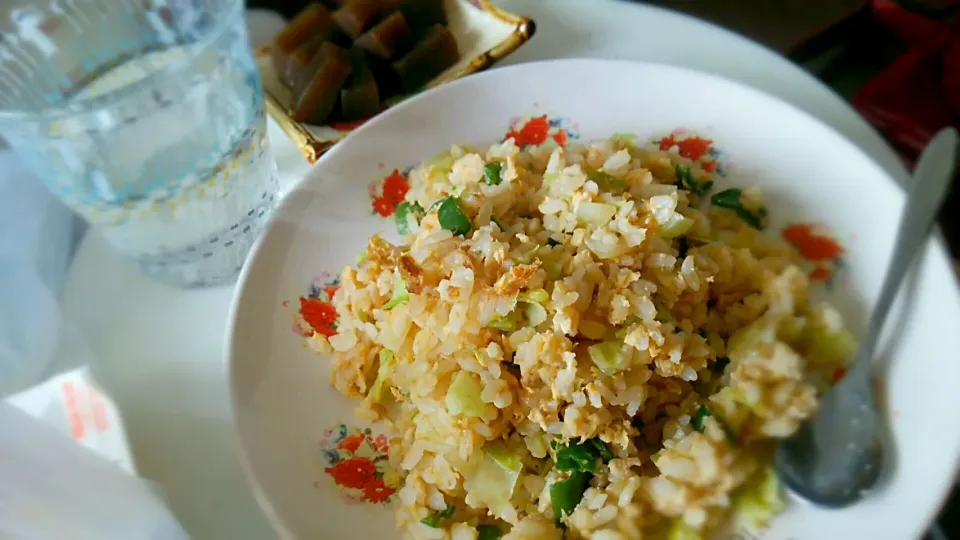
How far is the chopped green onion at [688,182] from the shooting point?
0.88 metres

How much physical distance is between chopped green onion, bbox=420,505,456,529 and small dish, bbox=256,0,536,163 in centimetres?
55

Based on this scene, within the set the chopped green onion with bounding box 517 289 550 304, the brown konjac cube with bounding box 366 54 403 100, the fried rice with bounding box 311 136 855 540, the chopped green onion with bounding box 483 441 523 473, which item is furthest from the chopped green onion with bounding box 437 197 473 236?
the brown konjac cube with bounding box 366 54 403 100

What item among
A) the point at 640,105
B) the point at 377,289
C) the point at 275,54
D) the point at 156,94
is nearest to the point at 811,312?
the point at 640,105

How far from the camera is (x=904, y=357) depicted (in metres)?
0.69

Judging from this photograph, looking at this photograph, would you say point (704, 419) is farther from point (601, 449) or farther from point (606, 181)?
point (606, 181)

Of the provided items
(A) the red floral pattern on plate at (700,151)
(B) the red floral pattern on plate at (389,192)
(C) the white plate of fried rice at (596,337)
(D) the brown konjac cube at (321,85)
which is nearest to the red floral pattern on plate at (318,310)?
(C) the white plate of fried rice at (596,337)

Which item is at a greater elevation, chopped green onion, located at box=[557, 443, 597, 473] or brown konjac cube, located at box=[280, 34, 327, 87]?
brown konjac cube, located at box=[280, 34, 327, 87]

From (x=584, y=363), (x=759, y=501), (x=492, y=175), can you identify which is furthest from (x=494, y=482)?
(x=492, y=175)

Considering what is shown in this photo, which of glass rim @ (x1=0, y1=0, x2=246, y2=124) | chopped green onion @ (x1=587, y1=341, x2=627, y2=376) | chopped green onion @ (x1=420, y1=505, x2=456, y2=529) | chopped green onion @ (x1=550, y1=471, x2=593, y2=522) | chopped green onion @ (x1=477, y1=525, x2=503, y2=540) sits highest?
glass rim @ (x1=0, y1=0, x2=246, y2=124)

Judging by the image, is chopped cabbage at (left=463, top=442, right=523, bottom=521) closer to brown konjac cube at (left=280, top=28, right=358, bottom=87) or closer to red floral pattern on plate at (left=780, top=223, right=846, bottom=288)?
red floral pattern on plate at (left=780, top=223, right=846, bottom=288)

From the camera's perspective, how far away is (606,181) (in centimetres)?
83

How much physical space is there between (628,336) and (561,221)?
16 centimetres

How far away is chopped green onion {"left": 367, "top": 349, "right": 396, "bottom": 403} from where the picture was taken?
80cm

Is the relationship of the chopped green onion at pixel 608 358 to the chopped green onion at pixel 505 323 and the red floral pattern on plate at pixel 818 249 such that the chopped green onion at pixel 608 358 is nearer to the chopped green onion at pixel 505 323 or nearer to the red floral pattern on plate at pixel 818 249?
the chopped green onion at pixel 505 323
